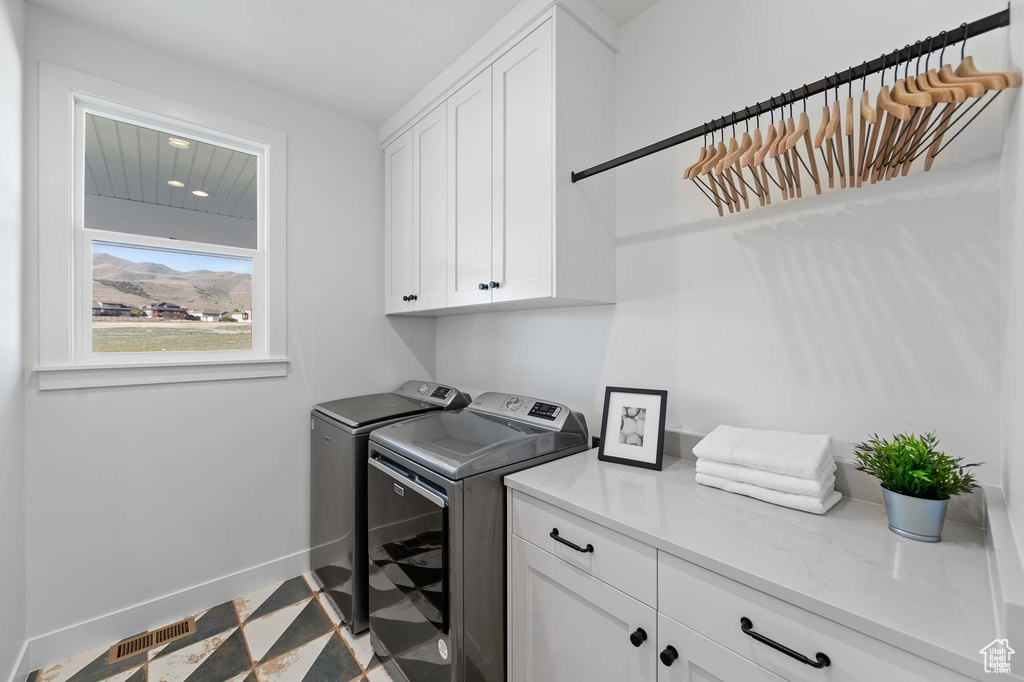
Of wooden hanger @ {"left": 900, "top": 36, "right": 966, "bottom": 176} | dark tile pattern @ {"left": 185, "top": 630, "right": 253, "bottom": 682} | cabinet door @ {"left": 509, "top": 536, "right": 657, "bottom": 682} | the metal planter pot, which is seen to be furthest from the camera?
dark tile pattern @ {"left": 185, "top": 630, "right": 253, "bottom": 682}

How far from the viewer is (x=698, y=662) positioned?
90cm

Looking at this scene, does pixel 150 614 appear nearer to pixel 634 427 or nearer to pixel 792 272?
pixel 634 427

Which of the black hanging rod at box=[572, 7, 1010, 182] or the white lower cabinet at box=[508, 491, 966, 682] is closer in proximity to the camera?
the white lower cabinet at box=[508, 491, 966, 682]

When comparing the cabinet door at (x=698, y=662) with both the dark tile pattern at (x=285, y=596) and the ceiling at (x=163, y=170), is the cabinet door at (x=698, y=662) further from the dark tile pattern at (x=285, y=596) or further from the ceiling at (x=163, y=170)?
the ceiling at (x=163, y=170)

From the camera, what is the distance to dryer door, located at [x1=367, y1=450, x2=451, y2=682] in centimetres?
133

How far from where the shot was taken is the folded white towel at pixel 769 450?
1093 mm

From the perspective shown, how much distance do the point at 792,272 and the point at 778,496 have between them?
2.19ft

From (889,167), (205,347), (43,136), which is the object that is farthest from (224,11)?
(889,167)

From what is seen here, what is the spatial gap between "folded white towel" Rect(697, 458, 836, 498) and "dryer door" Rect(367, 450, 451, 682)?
0.83 meters

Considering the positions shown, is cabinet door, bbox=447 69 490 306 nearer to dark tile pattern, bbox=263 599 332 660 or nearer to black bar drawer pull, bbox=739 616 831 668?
black bar drawer pull, bbox=739 616 831 668

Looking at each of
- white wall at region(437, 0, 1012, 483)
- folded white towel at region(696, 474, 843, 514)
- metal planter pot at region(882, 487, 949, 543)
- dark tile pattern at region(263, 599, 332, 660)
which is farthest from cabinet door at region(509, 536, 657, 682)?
dark tile pattern at region(263, 599, 332, 660)

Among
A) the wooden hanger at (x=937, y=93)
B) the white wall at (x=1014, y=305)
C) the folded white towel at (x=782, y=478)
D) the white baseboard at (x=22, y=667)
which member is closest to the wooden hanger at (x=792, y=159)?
the wooden hanger at (x=937, y=93)

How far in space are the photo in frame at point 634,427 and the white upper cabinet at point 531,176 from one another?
42 cm

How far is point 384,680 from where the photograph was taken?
160cm
